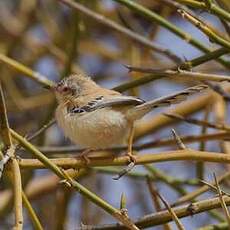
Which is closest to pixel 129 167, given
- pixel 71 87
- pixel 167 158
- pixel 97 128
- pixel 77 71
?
pixel 167 158

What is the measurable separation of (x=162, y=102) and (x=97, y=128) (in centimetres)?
25

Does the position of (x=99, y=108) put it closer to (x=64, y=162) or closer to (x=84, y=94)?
(x=84, y=94)

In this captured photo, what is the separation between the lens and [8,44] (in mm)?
3309

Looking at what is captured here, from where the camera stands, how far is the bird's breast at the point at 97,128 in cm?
194

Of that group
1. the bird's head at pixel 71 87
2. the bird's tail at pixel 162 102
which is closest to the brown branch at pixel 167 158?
the bird's tail at pixel 162 102

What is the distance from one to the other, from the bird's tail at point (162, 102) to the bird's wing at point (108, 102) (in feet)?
0.06

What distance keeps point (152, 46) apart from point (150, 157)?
1.79 feet

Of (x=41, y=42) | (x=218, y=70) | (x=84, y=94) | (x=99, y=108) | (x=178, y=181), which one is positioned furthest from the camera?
(x=41, y=42)

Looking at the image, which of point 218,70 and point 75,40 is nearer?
point 75,40

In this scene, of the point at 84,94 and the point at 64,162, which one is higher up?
the point at 84,94

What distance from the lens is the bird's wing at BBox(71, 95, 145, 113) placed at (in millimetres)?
1903

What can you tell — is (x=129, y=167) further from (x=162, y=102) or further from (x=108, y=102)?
(x=108, y=102)

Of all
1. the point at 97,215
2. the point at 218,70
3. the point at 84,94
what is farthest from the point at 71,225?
the point at 84,94

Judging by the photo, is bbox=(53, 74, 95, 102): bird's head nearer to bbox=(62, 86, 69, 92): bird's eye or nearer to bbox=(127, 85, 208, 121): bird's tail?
bbox=(62, 86, 69, 92): bird's eye
